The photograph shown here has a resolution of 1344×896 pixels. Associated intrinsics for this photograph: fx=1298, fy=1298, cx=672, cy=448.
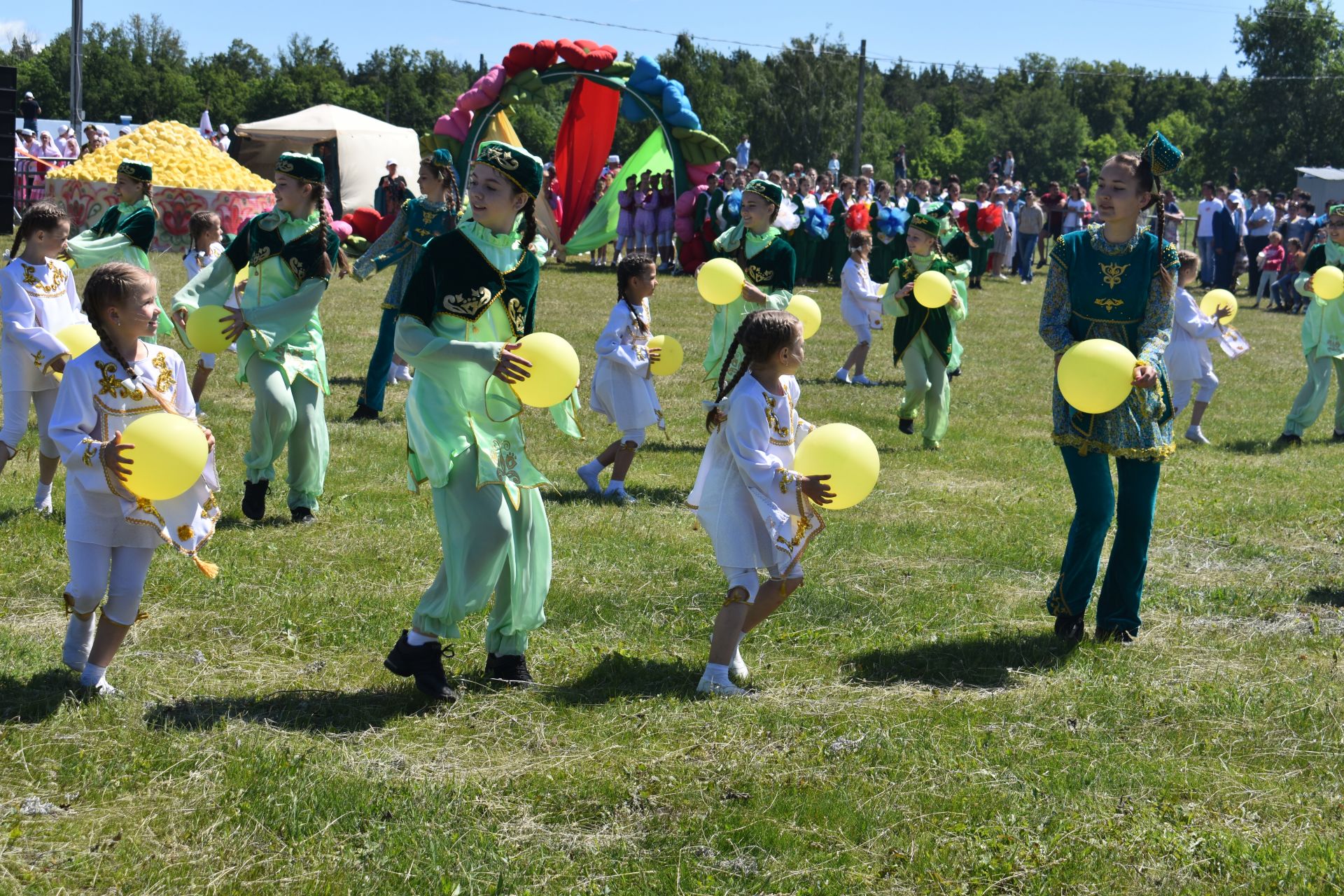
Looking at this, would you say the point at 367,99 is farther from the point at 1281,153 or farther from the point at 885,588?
the point at 885,588

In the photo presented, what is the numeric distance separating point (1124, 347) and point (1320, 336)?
7612mm

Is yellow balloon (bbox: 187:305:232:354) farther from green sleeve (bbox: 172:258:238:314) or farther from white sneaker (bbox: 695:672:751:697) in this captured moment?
white sneaker (bbox: 695:672:751:697)

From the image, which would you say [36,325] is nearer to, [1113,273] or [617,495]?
[617,495]

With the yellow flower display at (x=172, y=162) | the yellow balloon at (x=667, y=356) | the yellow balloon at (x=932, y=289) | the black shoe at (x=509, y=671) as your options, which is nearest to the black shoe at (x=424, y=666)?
the black shoe at (x=509, y=671)

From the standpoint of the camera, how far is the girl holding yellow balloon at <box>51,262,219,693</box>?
4.82 meters

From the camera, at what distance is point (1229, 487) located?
406 inches

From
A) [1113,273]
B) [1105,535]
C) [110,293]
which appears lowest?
[1105,535]

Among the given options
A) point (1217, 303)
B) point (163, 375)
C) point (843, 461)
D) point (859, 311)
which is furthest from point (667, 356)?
point (859, 311)

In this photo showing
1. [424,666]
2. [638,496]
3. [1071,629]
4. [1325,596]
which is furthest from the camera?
[638,496]

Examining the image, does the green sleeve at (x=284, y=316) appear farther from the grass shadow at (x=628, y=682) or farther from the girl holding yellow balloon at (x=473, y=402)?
the grass shadow at (x=628, y=682)

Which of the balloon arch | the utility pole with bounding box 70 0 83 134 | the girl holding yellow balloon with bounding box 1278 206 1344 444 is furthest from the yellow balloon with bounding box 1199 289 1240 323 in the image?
the utility pole with bounding box 70 0 83 134

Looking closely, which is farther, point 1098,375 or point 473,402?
point 1098,375

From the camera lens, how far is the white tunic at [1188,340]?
1197 centimetres

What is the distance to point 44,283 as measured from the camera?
309 inches
